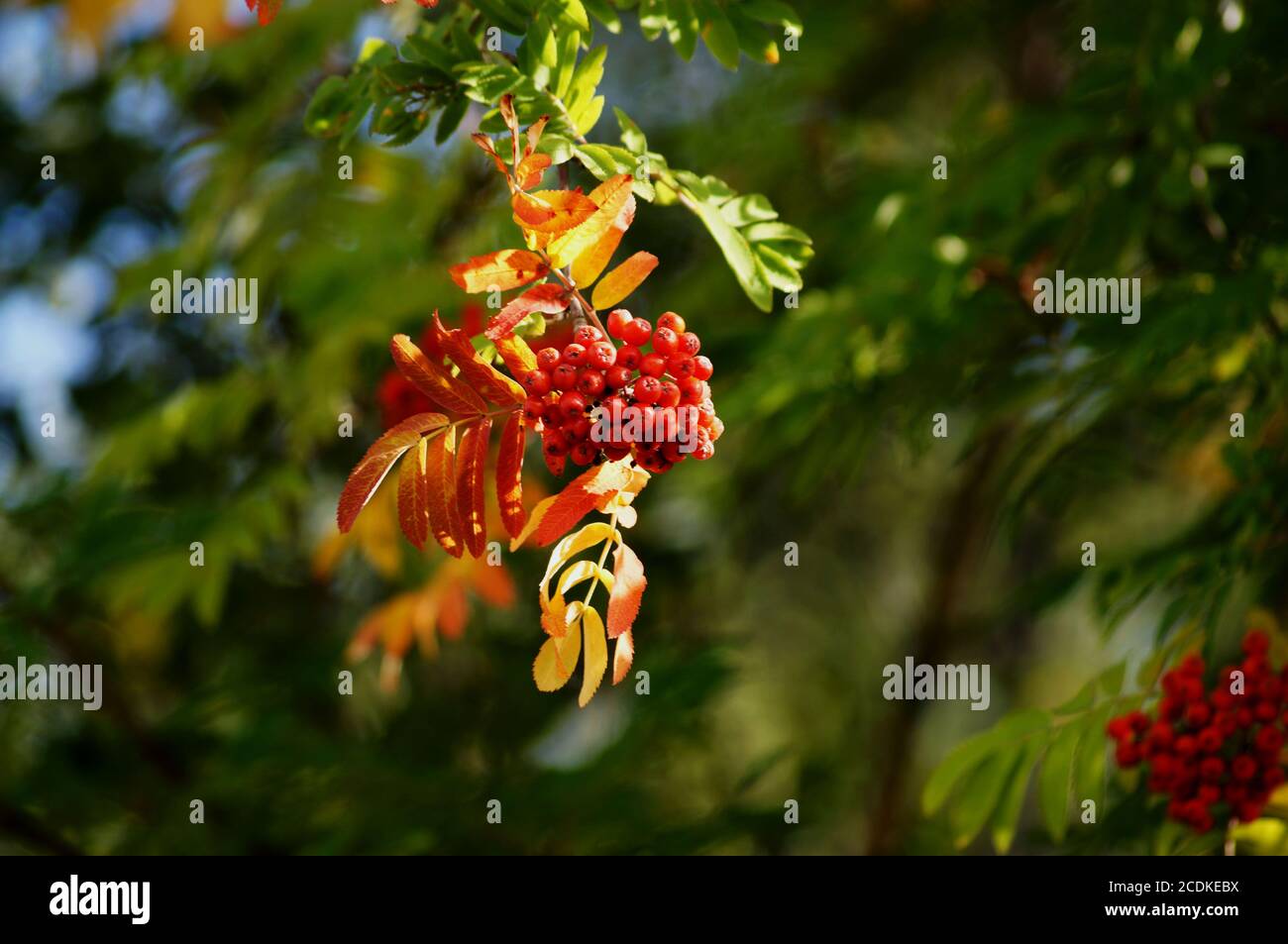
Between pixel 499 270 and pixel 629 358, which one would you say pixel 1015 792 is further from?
pixel 499 270

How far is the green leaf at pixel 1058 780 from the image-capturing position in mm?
1952

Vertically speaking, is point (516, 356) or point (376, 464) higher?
point (516, 356)

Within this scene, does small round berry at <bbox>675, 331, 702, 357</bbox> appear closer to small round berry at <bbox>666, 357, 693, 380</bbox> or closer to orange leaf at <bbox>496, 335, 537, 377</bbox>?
small round berry at <bbox>666, 357, 693, 380</bbox>

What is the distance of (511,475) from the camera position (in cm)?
131

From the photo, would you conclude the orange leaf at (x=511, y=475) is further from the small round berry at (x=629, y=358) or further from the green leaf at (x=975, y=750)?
the green leaf at (x=975, y=750)

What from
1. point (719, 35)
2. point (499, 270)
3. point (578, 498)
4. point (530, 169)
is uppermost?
point (719, 35)

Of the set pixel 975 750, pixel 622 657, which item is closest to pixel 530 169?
pixel 622 657

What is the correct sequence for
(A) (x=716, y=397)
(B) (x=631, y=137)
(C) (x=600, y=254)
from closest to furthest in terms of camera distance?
(C) (x=600, y=254) < (B) (x=631, y=137) < (A) (x=716, y=397)

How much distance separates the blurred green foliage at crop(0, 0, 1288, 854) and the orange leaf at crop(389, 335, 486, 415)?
30 cm

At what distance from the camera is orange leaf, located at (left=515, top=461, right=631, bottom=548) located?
1228 millimetres

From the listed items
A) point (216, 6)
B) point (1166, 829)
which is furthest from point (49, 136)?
point (1166, 829)

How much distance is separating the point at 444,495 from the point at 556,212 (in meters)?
0.34
